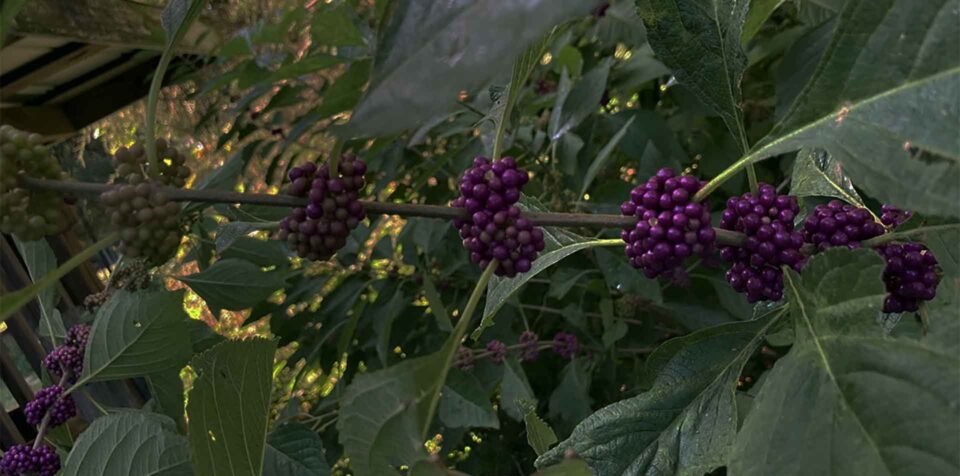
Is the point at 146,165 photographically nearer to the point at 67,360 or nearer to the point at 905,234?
the point at 905,234

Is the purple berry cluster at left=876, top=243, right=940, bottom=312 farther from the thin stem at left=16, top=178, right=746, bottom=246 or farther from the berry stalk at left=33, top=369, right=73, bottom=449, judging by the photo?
the berry stalk at left=33, top=369, right=73, bottom=449

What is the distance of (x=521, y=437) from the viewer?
1253 mm

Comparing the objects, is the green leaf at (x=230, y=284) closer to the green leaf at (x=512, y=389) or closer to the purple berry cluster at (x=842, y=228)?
the green leaf at (x=512, y=389)

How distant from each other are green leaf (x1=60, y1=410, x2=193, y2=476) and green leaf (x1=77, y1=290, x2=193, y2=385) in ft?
0.34

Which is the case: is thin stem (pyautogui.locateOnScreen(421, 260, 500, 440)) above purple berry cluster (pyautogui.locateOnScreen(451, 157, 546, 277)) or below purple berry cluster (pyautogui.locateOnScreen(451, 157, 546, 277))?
below

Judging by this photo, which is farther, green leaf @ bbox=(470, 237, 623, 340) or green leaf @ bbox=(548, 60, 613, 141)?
green leaf @ bbox=(548, 60, 613, 141)

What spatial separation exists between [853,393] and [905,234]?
112 millimetres

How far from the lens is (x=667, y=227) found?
358 millimetres

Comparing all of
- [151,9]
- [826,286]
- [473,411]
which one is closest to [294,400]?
[473,411]

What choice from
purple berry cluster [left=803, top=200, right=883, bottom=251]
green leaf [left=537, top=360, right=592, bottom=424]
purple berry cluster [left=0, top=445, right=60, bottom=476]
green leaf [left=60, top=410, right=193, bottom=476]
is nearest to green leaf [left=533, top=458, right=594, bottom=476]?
purple berry cluster [left=803, top=200, right=883, bottom=251]

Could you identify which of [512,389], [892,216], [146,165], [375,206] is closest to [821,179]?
[892,216]

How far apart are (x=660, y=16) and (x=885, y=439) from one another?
228 millimetres

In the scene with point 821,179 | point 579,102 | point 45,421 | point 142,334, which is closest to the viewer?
point 821,179

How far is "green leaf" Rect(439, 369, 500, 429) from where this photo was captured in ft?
2.92
